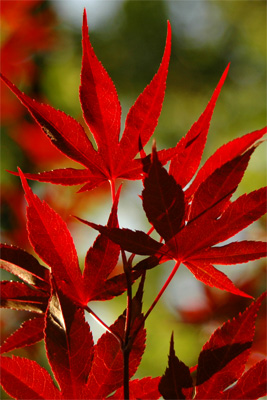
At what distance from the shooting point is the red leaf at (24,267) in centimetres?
33

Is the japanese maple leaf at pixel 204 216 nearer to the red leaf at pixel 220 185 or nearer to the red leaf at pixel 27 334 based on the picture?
the red leaf at pixel 220 185

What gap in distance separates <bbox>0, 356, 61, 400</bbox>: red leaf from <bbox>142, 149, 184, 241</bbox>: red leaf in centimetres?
13

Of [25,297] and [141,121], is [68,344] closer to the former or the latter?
[25,297]

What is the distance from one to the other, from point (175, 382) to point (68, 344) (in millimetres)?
76

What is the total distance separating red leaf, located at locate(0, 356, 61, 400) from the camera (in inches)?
12.3

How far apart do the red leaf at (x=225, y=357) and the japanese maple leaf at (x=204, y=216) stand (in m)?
0.03

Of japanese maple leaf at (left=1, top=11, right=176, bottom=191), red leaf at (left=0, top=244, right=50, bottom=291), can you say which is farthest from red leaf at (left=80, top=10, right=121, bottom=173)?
red leaf at (left=0, top=244, right=50, bottom=291)

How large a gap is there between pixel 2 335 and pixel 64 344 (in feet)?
5.39

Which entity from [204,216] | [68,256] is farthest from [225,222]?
[68,256]

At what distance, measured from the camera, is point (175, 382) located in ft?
0.97

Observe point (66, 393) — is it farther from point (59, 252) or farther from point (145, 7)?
point (145, 7)

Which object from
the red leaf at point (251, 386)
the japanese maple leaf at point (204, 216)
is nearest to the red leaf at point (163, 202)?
the japanese maple leaf at point (204, 216)

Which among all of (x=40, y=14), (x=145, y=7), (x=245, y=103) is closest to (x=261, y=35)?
(x=245, y=103)

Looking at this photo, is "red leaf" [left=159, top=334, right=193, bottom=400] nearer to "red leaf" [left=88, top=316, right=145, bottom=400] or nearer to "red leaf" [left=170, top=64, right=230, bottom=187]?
"red leaf" [left=88, top=316, right=145, bottom=400]
